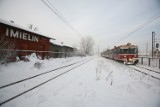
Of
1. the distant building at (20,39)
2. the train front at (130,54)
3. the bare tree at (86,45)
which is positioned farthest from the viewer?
the bare tree at (86,45)

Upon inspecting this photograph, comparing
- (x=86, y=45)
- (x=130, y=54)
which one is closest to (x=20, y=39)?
(x=130, y=54)

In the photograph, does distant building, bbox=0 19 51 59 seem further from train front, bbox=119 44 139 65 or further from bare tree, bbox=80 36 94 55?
bare tree, bbox=80 36 94 55

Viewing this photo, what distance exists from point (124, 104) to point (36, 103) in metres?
2.99

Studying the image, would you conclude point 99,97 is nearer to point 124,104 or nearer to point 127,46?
point 124,104

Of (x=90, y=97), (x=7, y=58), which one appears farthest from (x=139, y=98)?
(x=7, y=58)

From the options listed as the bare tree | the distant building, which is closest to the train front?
the distant building

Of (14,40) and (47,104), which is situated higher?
(14,40)

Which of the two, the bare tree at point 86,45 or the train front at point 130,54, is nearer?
the train front at point 130,54

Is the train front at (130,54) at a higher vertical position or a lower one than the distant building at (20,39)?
lower

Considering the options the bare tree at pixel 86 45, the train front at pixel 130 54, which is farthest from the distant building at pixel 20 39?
the bare tree at pixel 86 45

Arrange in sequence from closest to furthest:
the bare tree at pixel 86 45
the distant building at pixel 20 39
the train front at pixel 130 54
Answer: the distant building at pixel 20 39 < the train front at pixel 130 54 < the bare tree at pixel 86 45

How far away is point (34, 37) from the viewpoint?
19828 millimetres

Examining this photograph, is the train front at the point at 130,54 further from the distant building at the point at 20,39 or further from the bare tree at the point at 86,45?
the bare tree at the point at 86,45

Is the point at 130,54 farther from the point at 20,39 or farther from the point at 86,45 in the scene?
the point at 86,45
